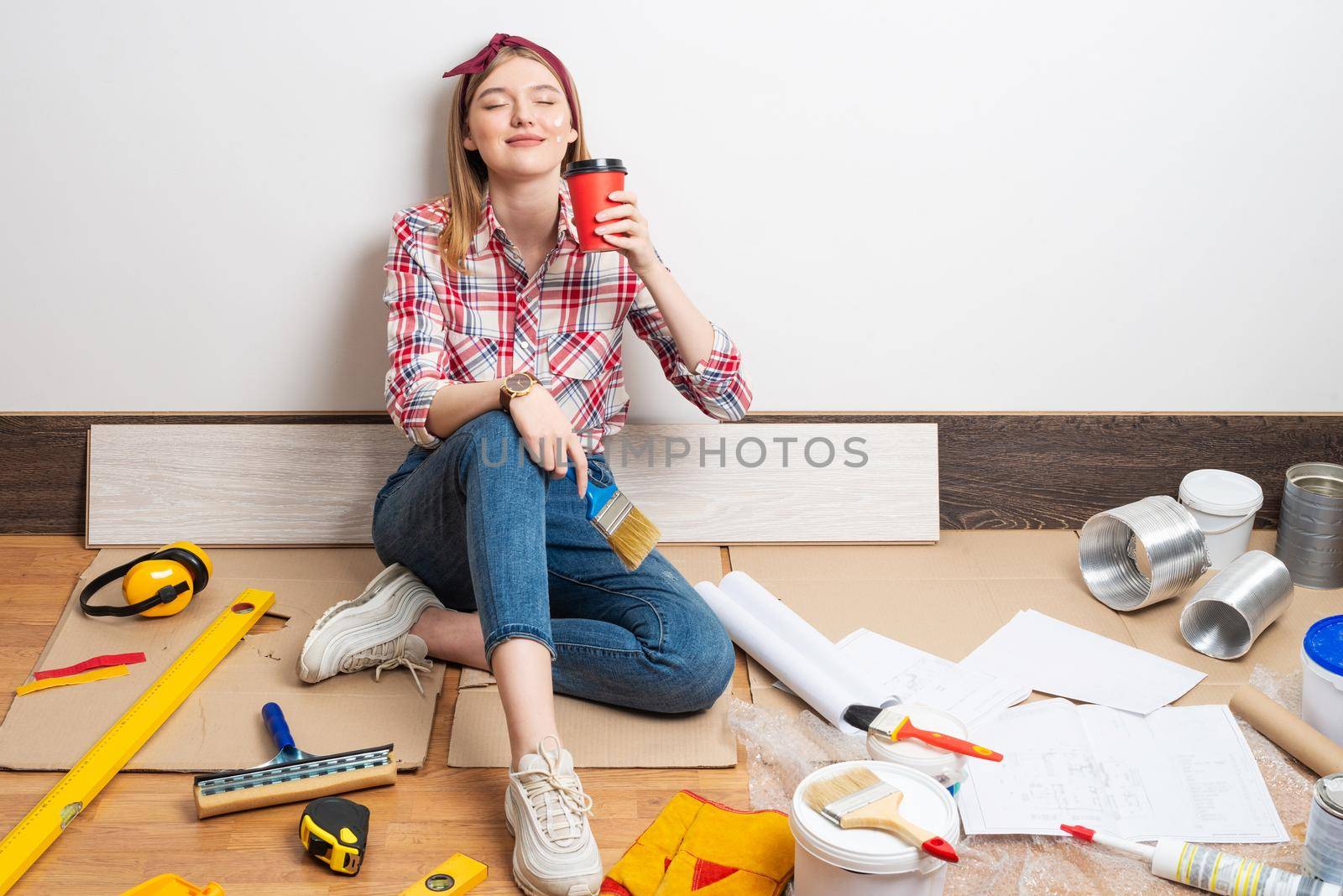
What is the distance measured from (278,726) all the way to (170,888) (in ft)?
1.10

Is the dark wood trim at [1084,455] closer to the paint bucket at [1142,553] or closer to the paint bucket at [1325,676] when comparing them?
the paint bucket at [1142,553]

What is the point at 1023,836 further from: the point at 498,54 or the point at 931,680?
the point at 498,54

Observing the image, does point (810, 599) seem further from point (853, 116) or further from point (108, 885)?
point (108, 885)

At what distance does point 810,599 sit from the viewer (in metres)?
2.22

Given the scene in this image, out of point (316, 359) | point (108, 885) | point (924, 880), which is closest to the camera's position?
point (924, 880)

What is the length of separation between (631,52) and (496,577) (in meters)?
1.09

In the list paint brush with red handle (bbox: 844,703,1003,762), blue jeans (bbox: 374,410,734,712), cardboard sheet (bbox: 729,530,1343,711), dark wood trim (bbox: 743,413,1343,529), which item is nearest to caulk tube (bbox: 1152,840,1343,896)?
paint brush with red handle (bbox: 844,703,1003,762)

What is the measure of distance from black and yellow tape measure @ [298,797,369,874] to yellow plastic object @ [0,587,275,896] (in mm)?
342

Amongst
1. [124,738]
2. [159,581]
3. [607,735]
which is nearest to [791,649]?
[607,735]

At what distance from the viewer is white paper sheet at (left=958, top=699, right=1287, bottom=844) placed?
1578 mm

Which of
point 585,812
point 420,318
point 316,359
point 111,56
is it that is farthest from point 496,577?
point 111,56

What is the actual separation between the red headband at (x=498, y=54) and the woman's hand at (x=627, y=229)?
13.5 inches

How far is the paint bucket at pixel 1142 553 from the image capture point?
2123 mm

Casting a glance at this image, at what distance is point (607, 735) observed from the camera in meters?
1.80
